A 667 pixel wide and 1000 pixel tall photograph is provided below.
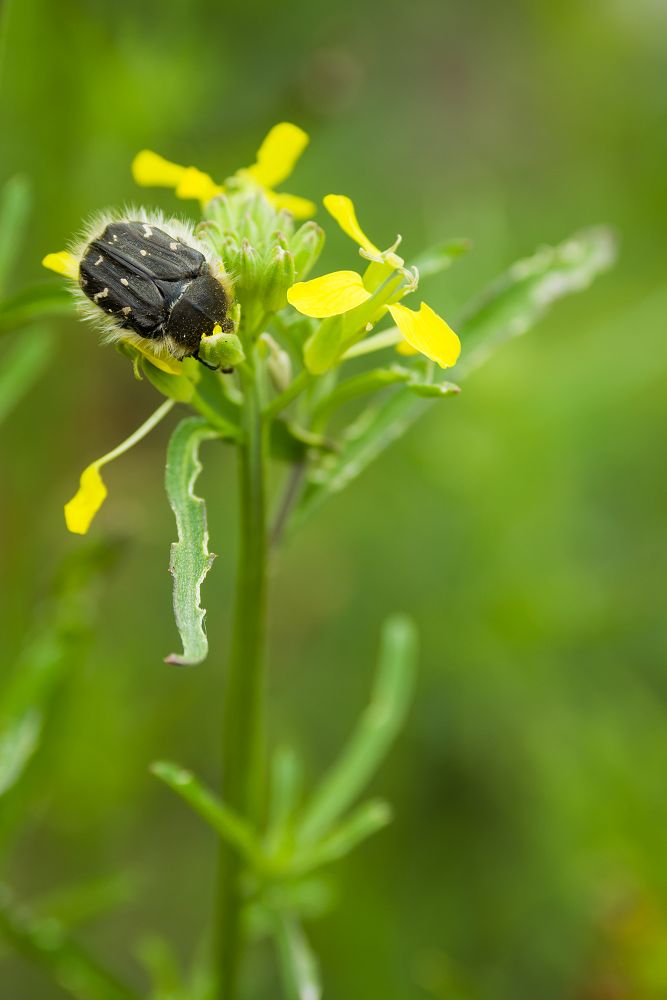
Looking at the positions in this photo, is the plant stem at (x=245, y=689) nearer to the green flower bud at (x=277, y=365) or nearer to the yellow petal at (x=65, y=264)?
the green flower bud at (x=277, y=365)

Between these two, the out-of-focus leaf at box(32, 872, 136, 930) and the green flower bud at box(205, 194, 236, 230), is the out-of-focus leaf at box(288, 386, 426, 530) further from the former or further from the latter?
the out-of-focus leaf at box(32, 872, 136, 930)

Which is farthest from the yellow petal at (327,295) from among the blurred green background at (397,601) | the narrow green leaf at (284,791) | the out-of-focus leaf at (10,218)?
the blurred green background at (397,601)

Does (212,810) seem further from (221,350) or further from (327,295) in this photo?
(327,295)

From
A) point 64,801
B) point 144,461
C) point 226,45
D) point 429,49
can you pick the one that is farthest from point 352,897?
point 429,49

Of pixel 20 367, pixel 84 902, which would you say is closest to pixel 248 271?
pixel 20 367

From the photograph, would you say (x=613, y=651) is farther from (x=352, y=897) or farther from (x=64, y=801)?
(x=64, y=801)

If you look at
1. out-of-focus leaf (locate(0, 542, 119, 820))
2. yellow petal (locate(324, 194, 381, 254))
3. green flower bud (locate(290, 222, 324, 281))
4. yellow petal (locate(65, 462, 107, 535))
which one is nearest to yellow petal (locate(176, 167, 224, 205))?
green flower bud (locate(290, 222, 324, 281))
